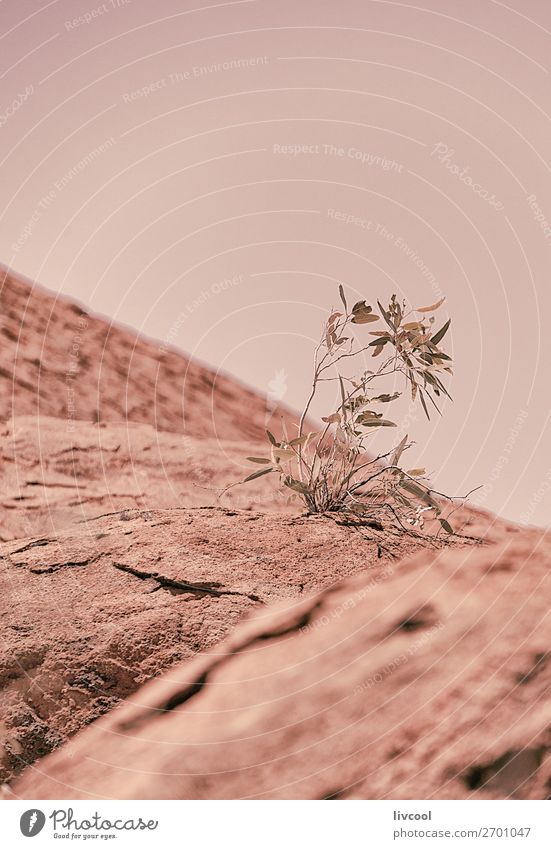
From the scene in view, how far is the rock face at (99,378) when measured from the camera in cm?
607

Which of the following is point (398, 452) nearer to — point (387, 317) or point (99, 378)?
point (387, 317)

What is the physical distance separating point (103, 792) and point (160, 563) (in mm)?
1184

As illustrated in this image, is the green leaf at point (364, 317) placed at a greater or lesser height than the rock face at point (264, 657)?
greater

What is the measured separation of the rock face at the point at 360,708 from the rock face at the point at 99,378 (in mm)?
2637

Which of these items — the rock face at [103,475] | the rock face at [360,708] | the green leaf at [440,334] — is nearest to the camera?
the rock face at [360,708]

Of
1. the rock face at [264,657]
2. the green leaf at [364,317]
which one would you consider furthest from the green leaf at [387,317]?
the rock face at [264,657]

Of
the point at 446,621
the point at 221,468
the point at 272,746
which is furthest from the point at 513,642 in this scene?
the point at 221,468
